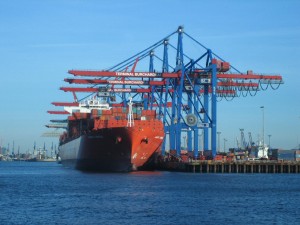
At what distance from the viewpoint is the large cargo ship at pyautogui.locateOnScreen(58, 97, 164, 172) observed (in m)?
70.6

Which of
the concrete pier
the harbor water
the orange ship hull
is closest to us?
the harbor water

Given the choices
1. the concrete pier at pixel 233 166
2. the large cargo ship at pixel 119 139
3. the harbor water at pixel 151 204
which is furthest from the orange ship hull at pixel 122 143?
the harbor water at pixel 151 204

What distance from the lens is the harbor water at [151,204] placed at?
33.6m

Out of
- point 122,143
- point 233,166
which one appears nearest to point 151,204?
point 122,143

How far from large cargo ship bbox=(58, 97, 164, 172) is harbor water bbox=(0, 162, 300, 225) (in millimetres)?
13908

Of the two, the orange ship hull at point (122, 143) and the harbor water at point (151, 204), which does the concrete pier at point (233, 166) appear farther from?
the harbor water at point (151, 204)

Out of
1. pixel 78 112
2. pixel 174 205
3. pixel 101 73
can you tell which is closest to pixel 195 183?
pixel 174 205

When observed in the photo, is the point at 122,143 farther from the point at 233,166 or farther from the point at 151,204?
the point at 151,204

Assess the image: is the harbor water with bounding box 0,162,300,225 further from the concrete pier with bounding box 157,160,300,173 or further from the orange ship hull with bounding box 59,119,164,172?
the concrete pier with bounding box 157,160,300,173

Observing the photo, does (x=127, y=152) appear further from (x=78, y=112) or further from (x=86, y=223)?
(x=86, y=223)

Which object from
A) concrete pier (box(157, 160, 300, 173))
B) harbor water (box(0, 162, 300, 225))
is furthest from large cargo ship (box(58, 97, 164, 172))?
harbor water (box(0, 162, 300, 225))

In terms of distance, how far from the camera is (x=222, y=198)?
44.1m

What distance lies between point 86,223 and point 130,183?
23394 millimetres

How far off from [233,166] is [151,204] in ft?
127
